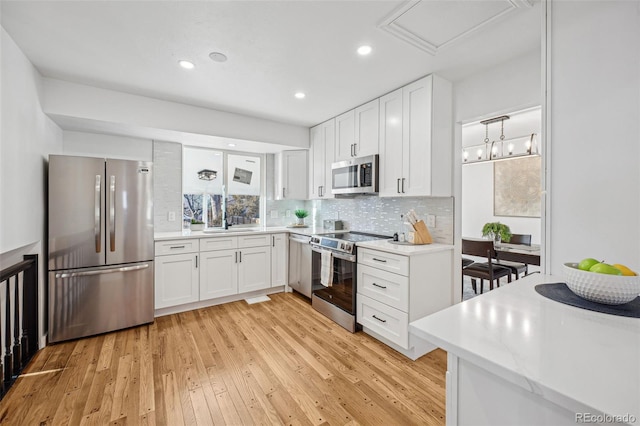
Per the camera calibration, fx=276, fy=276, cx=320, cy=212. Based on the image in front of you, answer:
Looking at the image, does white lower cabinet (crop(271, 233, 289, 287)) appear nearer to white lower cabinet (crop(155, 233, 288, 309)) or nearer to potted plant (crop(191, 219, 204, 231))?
white lower cabinet (crop(155, 233, 288, 309))

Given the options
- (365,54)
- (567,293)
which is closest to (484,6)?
(365,54)

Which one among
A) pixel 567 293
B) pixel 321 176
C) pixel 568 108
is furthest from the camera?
pixel 321 176

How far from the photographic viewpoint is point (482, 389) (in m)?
0.74

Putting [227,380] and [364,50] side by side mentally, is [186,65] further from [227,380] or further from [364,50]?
[227,380]

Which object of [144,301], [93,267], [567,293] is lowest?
[144,301]

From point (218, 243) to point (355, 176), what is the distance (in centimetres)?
188

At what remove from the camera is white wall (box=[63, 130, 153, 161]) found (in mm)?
3136

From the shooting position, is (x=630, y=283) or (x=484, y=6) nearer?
→ (x=630, y=283)

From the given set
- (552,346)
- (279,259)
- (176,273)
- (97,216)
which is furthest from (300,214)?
(552,346)

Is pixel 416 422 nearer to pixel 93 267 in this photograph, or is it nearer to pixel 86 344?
pixel 86 344

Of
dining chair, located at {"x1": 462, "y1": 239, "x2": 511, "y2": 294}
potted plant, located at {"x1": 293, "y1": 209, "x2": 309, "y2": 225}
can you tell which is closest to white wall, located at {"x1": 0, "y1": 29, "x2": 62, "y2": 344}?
potted plant, located at {"x1": 293, "y1": 209, "x2": 309, "y2": 225}

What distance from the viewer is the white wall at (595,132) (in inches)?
45.3

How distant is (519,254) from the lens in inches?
133

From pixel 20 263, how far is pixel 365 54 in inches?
123
